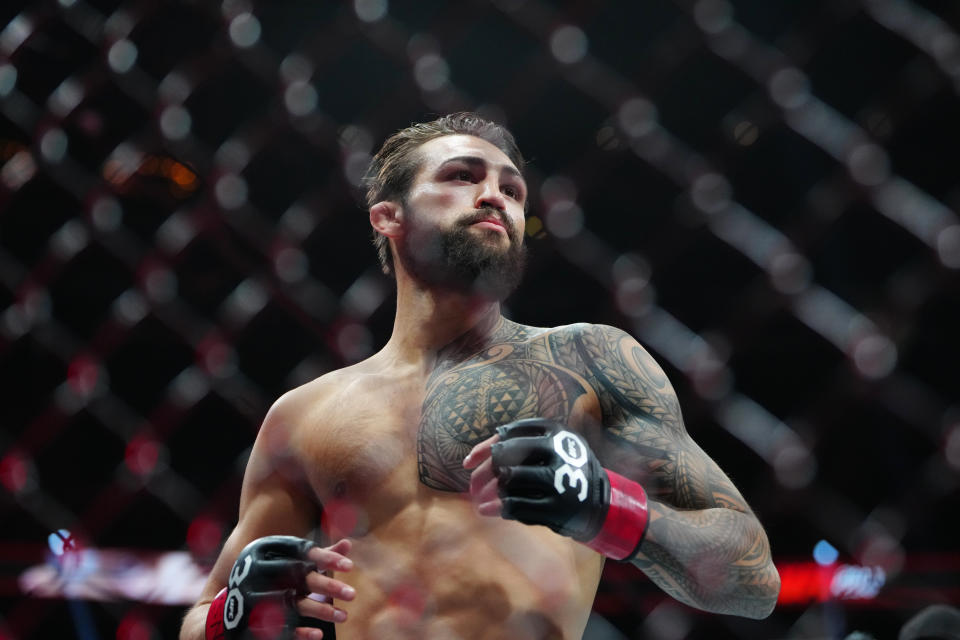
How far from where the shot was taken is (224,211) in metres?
1.52

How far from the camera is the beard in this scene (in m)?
1.76

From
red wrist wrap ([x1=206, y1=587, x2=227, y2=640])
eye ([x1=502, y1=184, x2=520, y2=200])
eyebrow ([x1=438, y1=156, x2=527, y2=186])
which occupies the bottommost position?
red wrist wrap ([x1=206, y1=587, x2=227, y2=640])

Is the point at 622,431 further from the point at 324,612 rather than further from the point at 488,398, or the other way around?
the point at 324,612

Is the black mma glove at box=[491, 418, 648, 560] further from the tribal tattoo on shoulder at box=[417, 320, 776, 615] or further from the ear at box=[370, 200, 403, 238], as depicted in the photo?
the ear at box=[370, 200, 403, 238]

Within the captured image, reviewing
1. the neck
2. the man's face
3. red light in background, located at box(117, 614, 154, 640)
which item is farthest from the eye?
red light in background, located at box(117, 614, 154, 640)

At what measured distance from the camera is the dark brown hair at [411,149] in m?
2.04

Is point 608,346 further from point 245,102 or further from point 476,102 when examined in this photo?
point 245,102

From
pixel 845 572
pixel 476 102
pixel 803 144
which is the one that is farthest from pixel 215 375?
pixel 845 572

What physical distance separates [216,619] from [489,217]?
2.88ft

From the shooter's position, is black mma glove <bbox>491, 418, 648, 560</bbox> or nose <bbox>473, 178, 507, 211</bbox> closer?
black mma glove <bbox>491, 418, 648, 560</bbox>

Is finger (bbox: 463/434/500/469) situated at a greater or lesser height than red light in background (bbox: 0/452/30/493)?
greater

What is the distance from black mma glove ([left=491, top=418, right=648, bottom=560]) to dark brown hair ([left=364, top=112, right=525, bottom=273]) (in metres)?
0.95

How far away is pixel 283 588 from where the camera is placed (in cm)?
134

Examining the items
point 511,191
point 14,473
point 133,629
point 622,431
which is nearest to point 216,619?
point 14,473
